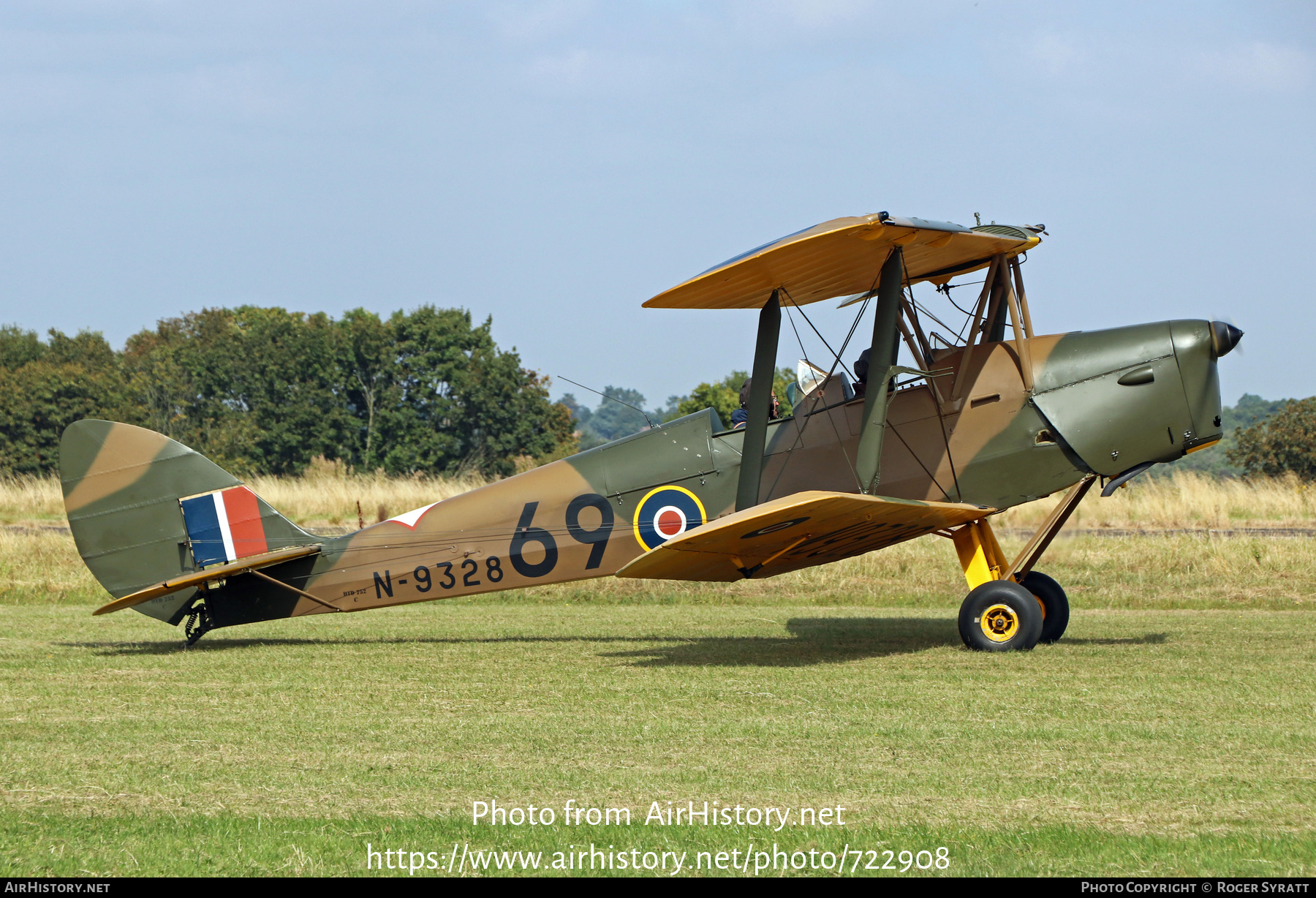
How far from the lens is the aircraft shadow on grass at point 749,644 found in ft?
26.8

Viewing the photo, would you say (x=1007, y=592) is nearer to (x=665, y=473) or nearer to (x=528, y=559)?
(x=665, y=473)

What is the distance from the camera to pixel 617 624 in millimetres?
10578

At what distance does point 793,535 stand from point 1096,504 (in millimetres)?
11455

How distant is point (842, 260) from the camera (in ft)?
25.2

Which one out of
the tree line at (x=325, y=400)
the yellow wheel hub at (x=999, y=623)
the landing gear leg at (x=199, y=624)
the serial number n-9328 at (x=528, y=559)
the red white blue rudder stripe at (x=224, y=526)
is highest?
the tree line at (x=325, y=400)

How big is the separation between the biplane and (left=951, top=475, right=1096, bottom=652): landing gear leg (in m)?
0.01

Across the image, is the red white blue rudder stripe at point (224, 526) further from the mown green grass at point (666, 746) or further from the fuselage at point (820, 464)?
the mown green grass at point (666, 746)

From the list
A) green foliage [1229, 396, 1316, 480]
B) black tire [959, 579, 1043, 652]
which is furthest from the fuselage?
green foliage [1229, 396, 1316, 480]

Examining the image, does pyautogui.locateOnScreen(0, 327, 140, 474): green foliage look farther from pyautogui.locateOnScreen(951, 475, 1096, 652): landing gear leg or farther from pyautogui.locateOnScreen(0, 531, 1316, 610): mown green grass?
pyautogui.locateOnScreen(951, 475, 1096, 652): landing gear leg

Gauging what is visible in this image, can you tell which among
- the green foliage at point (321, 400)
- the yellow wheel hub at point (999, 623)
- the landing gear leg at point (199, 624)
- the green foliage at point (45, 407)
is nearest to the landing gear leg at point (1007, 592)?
the yellow wheel hub at point (999, 623)

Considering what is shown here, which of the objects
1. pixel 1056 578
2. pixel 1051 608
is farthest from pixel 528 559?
pixel 1056 578

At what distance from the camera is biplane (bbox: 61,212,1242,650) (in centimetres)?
758

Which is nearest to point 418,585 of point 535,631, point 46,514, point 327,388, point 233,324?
point 535,631

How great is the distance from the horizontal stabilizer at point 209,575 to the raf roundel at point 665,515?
2.77 meters
